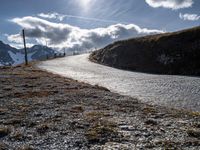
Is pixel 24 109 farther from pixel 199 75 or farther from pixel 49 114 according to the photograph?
pixel 199 75

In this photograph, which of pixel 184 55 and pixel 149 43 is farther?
pixel 149 43

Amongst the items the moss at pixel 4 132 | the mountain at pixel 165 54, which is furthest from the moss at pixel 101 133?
the mountain at pixel 165 54

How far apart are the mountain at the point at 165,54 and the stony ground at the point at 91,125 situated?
109 feet

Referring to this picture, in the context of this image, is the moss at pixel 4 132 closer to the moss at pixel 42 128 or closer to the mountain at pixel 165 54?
the moss at pixel 42 128

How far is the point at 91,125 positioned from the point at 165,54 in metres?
49.4

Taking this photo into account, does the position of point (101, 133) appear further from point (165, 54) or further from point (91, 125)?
point (165, 54)

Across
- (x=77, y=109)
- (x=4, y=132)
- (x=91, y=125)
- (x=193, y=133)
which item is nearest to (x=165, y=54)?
(x=77, y=109)

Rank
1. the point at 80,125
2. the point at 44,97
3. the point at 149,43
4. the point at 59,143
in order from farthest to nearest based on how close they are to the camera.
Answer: the point at 149,43, the point at 44,97, the point at 80,125, the point at 59,143

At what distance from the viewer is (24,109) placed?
1055 inches

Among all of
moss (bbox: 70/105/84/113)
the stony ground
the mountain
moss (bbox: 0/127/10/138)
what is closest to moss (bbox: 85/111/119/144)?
the stony ground

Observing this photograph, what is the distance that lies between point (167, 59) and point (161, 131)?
48.4 meters

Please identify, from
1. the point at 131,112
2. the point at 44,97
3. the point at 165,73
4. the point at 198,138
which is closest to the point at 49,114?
the point at 131,112

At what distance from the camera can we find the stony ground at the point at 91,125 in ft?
57.2

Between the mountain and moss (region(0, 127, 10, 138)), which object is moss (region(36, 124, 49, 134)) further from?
the mountain
